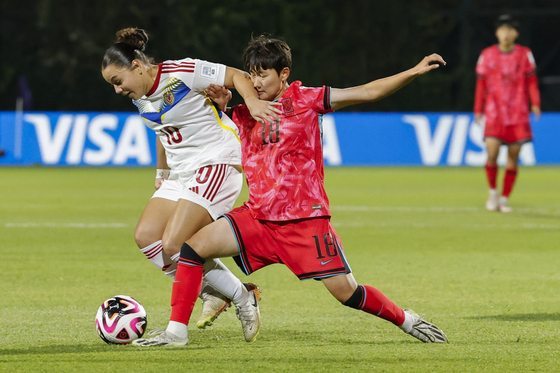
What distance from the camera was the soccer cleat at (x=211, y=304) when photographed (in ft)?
16.6

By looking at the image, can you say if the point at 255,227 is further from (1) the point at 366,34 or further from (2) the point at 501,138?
(1) the point at 366,34

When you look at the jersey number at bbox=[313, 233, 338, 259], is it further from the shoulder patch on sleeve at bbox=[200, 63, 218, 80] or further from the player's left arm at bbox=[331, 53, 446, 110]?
the shoulder patch on sleeve at bbox=[200, 63, 218, 80]

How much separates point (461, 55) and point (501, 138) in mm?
19102

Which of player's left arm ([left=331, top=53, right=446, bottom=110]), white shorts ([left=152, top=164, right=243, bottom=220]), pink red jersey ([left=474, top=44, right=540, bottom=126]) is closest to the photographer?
player's left arm ([left=331, top=53, right=446, bottom=110])

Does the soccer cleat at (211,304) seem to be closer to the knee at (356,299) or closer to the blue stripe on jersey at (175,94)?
the knee at (356,299)

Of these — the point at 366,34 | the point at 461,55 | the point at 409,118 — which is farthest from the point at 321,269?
the point at 461,55

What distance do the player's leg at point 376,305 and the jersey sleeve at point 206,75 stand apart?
126cm

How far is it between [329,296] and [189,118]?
1.88 meters

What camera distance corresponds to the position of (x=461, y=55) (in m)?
30.2

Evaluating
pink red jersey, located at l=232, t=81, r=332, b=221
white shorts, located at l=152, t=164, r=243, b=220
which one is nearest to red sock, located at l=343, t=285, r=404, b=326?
pink red jersey, located at l=232, t=81, r=332, b=221

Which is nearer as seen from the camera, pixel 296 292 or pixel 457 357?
pixel 457 357

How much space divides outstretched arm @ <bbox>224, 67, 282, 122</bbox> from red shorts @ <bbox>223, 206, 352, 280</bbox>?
1.86 ft

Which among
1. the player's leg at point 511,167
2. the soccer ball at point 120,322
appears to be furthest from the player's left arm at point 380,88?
the player's leg at point 511,167

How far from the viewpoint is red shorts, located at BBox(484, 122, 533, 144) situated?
462 inches
